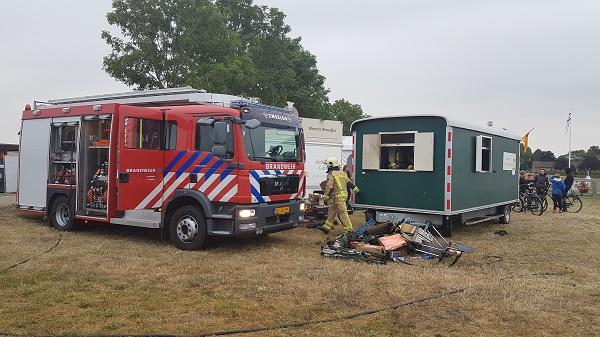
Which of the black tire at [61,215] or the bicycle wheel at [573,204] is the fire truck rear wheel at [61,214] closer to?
the black tire at [61,215]

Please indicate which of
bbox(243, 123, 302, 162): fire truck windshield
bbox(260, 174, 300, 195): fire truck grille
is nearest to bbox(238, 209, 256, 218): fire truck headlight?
bbox(260, 174, 300, 195): fire truck grille

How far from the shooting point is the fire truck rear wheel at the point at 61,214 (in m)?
10.7

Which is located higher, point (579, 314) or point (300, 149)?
point (300, 149)

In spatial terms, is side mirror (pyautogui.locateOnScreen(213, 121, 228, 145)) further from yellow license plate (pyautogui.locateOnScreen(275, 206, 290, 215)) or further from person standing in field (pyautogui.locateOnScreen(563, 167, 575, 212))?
Result: person standing in field (pyautogui.locateOnScreen(563, 167, 575, 212))

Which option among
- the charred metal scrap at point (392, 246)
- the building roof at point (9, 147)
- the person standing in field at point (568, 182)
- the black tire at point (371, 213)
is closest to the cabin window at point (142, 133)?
the charred metal scrap at point (392, 246)

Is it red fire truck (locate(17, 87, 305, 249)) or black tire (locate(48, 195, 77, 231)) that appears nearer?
red fire truck (locate(17, 87, 305, 249))

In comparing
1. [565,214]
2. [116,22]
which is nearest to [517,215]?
[565,214]

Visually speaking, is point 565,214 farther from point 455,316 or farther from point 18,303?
point 18,303

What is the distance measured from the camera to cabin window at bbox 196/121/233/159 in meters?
8.47

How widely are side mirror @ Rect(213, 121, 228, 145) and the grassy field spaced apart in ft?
6.24

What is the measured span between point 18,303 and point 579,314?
601cm

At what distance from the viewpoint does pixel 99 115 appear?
382 inches

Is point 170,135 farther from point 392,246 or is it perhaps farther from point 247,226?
point 392,246

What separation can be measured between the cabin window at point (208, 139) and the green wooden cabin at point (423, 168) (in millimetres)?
3909
